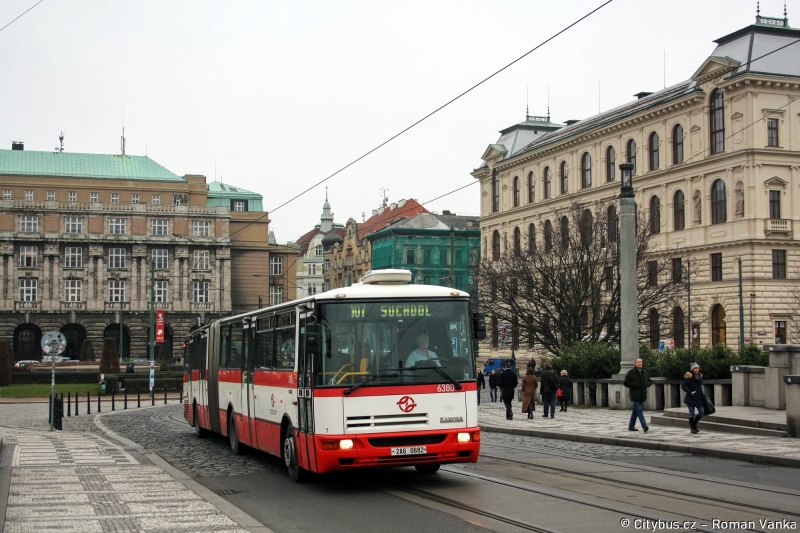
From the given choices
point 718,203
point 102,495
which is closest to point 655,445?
point 102,495

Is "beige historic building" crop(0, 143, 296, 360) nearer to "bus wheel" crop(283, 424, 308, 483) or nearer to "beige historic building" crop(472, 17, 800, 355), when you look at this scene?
"beige historic building" crop(472, 17, 800, 355)

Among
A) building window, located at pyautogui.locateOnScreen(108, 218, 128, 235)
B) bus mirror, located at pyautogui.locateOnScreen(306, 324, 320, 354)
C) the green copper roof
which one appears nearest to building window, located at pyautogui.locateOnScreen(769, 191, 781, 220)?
bus mirror, located at pyautogui.locateOnScreen(306, 324, 320, 354)

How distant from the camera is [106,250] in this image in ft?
346

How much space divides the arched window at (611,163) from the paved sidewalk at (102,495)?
56931 mm

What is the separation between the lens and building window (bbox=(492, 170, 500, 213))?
89688 millimetres

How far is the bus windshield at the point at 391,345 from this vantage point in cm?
1373

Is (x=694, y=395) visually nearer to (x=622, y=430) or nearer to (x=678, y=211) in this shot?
(x=622, y=430)

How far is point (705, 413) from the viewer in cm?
2153

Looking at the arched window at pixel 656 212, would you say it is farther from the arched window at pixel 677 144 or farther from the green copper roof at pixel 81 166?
the green copper roof at pixel 81 166

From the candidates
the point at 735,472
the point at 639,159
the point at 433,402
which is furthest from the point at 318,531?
the point at 639,159

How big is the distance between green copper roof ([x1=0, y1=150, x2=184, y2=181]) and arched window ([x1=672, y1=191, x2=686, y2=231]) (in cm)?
6139

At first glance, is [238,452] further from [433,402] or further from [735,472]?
[735,472]

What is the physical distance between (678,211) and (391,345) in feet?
184

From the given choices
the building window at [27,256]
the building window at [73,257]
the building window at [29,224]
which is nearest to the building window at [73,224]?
the building window at [73,257]
